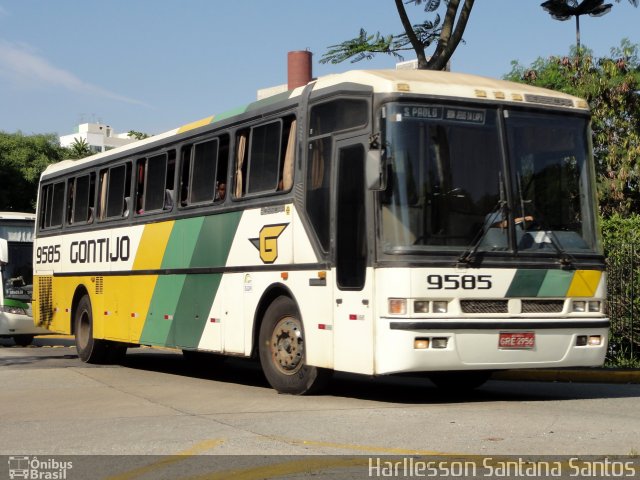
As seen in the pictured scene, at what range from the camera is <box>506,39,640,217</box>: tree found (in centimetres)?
3064

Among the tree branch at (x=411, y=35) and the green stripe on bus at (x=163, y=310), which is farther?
the tree branch at (x=411, y=35)

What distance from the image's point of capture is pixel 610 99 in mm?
31156

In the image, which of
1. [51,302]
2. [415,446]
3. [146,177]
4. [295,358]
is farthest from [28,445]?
[51,302]

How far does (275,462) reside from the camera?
7.68 meters

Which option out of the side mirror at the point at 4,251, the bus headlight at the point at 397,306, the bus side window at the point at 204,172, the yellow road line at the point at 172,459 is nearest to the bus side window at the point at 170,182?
the bus side window at the point at 204,172

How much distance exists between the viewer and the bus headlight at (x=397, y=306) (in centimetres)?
1070

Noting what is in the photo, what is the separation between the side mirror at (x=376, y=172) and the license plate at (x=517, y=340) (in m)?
1.95

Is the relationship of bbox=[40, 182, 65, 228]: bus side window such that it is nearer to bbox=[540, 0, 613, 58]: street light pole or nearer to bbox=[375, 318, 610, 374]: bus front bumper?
bbox=[375, 318, 610, 374]: bus front bumper

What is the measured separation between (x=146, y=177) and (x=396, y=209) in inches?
274

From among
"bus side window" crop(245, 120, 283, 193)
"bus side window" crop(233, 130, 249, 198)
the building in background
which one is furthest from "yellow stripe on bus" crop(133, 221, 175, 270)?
the building in background

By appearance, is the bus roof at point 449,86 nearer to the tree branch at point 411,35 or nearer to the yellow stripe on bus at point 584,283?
the yellow stripe on bus at point 584,283

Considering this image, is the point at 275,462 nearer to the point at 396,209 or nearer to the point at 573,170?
the point at 396,209

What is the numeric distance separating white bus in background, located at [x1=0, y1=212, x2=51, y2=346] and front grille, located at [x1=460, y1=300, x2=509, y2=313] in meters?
16.0

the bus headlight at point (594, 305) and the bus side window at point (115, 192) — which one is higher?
the bus side window at point (115, 192)
